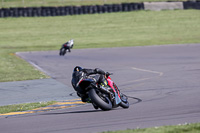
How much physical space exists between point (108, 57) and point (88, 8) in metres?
17.7

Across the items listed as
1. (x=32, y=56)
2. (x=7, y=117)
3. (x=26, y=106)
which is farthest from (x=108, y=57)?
(x=7, y=117)

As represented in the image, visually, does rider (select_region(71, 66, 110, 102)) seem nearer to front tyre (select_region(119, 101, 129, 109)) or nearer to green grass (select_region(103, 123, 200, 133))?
front tyre (select_region(119, 101, 129, 109))

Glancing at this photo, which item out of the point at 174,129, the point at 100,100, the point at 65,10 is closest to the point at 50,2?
the point at 65,10

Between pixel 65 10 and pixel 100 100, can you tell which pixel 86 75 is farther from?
pixel 65 10

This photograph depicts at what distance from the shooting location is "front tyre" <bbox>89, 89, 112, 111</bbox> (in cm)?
1045

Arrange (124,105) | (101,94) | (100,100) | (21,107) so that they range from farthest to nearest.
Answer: (21,107) → (124,105) → (101,94) → (100,100)

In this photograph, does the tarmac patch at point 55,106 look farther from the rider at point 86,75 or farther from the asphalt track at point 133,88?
the rider at point 86,75

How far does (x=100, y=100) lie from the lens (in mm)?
10516

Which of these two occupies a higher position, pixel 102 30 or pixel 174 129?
pixel 174 129

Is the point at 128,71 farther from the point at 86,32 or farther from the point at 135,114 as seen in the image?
the point at 86,32

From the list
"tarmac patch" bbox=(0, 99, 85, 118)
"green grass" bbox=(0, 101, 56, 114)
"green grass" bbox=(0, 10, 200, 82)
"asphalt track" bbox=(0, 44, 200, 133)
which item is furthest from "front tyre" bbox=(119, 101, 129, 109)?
"green grass" bbox=(0, 10, 200, 82)

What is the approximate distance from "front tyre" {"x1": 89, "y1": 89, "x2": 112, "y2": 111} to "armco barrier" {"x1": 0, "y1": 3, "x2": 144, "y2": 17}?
29.6 metres

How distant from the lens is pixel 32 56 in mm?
26297

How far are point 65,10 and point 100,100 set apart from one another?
30.6m
